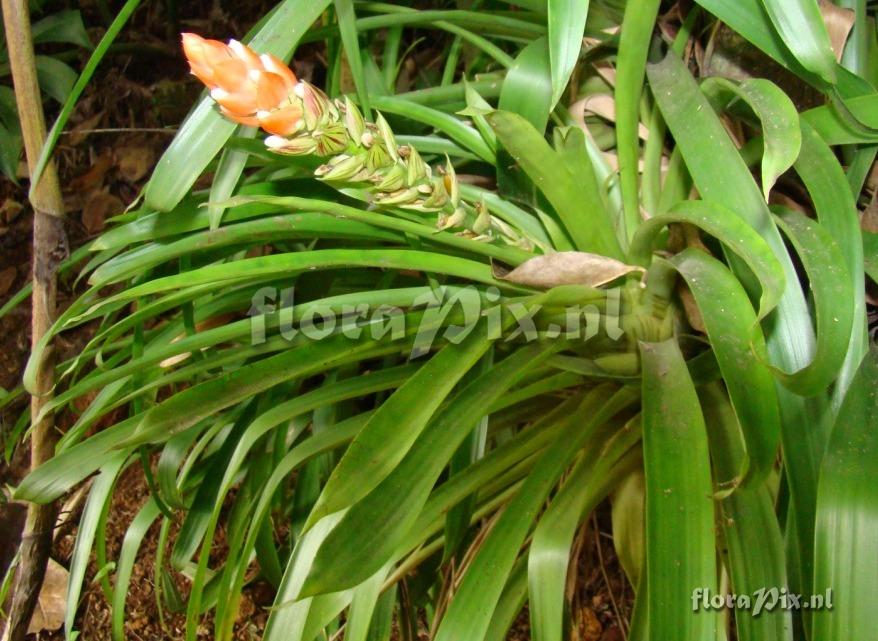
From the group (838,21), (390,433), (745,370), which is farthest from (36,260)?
(838,21)

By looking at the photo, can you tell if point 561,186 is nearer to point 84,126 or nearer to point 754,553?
point 754,553

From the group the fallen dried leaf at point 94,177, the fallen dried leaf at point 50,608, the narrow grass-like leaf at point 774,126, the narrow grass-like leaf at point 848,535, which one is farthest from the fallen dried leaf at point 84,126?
the narrow grass-like leaf at point 848,535

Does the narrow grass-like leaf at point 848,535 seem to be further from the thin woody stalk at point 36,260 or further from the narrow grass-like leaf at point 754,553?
the thin woody stalk at point 36,260

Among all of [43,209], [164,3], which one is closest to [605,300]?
[43,209]

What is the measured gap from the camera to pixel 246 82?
426 mm

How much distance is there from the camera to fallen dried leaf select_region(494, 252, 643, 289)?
23.1 inches

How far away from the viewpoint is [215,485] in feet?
2.86

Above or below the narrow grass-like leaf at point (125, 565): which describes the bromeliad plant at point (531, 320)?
above

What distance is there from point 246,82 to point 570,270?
0.30m

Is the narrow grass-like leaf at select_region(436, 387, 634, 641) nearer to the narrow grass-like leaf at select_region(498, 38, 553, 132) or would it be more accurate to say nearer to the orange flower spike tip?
the narrow grass-like leaf at select_region(498, 38, 553, 132)

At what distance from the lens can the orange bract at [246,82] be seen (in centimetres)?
42

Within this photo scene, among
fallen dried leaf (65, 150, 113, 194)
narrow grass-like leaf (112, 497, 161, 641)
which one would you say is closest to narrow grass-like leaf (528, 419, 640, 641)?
narrow grass-like leaf (112, 497, 161, 641)

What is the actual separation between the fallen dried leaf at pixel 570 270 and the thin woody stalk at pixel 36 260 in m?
0.54

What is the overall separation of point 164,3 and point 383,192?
1.26 meters
